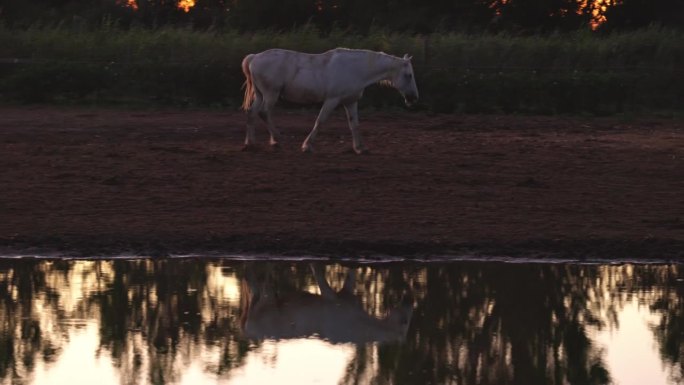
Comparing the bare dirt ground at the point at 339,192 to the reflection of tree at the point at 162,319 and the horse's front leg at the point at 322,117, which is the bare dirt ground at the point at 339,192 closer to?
the horse's front leg at the point at 322,117

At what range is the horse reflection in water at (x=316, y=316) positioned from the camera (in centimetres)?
830

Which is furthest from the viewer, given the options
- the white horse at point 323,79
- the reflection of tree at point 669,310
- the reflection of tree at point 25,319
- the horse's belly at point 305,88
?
the horse's belly at point 305,88

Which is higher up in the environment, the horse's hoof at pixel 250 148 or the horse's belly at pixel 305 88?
the horse's belly at pixel 305 88

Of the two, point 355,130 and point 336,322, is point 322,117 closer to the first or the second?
point 355,130

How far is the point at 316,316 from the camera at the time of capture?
8820 mm

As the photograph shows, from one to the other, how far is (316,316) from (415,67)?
55.2ft

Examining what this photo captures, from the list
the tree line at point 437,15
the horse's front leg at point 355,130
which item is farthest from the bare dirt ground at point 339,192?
the tree line at point 437,15

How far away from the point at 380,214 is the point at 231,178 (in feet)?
8.49

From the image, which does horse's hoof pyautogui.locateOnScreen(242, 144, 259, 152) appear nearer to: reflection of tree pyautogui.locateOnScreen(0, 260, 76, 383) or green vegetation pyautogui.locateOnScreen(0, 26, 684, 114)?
reflection of tree pyautogui.locateOnScreen(0, 260, 76, 383)

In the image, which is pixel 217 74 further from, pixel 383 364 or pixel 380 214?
pixel 383 364

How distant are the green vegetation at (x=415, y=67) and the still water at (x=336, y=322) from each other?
1397cm

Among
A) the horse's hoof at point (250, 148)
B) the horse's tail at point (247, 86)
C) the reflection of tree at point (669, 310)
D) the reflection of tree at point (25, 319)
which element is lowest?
the horse's hoof at point (250, 148)

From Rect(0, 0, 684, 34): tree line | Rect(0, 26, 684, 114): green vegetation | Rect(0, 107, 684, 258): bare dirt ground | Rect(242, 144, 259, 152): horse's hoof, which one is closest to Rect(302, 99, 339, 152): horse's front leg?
Rect(0, 107, 684, 258): bare dirt ground

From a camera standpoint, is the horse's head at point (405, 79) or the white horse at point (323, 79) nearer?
the white horse at point (323, 79)
